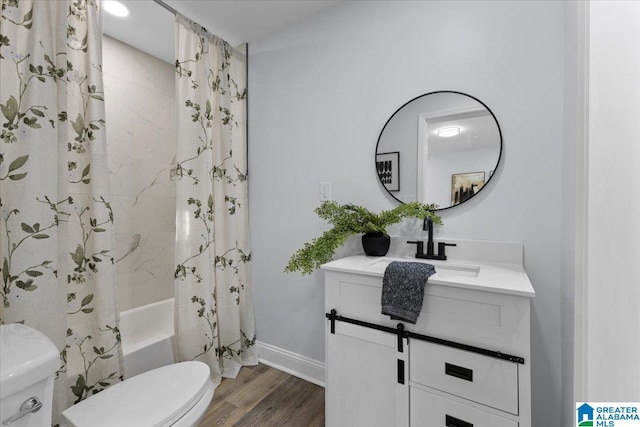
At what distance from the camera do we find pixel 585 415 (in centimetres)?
85

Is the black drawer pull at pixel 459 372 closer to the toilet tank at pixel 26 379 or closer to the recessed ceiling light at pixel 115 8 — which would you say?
the toilet tank at pixel 26 379

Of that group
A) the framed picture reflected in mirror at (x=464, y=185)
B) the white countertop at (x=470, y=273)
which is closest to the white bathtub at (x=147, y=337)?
the white countertop at (x=470, y=273)

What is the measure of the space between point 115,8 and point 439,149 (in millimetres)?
2195

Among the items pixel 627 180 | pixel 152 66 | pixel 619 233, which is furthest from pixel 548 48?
pixel 152 66

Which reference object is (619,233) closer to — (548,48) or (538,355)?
(538,355)

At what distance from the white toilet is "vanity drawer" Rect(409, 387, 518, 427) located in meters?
0.85

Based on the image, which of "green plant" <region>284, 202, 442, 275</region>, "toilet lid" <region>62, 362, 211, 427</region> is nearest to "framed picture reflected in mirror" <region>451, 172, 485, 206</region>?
"green plant" <region>284, 202, 442, 275</region>

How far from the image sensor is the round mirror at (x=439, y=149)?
144cm

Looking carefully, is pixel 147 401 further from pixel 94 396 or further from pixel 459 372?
pixel 459 372

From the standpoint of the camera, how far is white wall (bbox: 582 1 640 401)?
0.75 metres

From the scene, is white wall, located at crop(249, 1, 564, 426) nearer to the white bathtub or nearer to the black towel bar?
the black towel bar

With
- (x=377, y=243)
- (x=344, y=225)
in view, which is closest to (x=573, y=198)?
(x=377, y=243)

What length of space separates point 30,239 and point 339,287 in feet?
4.15

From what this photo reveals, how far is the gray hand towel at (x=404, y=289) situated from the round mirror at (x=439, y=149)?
0.54m
